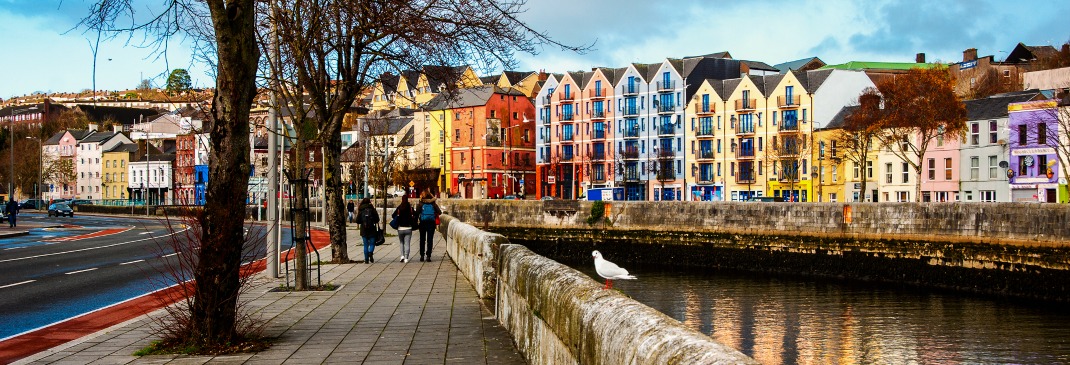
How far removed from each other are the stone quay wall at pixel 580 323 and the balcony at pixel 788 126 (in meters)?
77.4

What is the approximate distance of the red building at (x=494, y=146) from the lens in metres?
114

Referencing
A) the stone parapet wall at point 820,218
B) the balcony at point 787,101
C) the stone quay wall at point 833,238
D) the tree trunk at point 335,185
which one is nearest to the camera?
the tree trunk at point 335,185

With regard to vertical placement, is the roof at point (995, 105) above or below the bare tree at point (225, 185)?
above

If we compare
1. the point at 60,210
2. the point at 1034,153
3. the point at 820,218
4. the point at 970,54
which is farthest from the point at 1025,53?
the point at 60,210

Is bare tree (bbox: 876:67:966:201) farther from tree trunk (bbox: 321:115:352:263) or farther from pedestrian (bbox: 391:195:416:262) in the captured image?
tree trunk (bbox: 321:115:352:263)

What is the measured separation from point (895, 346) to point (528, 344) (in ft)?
57.7

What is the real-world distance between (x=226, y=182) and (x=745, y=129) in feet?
278

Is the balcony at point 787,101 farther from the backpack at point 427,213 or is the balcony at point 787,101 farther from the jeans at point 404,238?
the jeans at point 404,238

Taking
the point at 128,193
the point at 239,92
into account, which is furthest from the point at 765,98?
Result: the point at 128,193

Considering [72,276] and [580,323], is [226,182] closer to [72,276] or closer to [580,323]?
[580,323]

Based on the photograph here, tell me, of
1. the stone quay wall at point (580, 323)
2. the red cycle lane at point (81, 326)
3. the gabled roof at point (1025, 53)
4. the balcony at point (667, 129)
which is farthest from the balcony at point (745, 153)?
the stone quay wall at point (580, 323)

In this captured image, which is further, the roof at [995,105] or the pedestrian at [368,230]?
the roof at [995,105]

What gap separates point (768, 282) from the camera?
138 ft

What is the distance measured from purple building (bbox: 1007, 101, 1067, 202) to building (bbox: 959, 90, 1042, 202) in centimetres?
128
